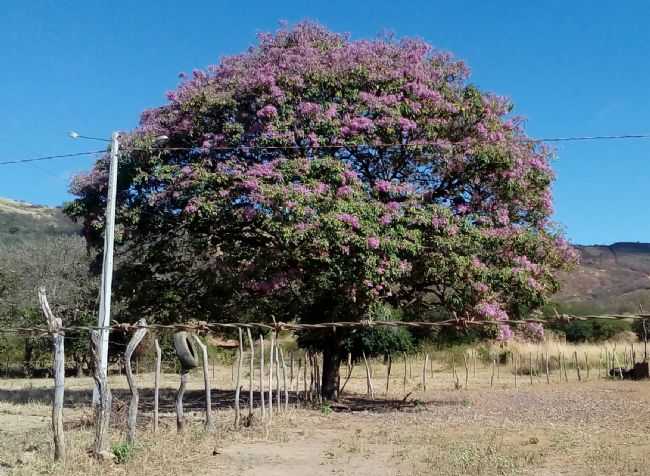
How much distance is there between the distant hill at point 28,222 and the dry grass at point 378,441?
170 ft

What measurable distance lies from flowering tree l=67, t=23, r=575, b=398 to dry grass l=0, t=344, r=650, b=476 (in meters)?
2.47

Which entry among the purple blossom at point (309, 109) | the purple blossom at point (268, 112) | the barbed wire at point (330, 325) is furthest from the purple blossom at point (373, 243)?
the purple blossom at point (268, 112)

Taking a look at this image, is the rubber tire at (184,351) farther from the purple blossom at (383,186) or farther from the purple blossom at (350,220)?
the purple blossom at (383,186)

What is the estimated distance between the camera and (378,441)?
11.5 m

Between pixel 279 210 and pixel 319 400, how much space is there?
5.32 meters

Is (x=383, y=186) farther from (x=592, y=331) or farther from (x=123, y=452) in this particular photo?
(x=592, y=331)

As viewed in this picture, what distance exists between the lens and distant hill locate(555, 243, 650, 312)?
5253 centimetres

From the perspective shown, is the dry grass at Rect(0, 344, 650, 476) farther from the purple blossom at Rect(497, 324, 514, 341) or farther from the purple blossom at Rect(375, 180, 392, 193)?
the purple blossom at Rect(375, 180, 392, 193)

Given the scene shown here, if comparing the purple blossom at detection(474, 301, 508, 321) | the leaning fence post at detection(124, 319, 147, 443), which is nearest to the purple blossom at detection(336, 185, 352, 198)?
the purple blossom at detection(474, 301, 508, 321)

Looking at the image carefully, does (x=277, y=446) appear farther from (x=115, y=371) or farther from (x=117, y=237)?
(x=115, y=371)

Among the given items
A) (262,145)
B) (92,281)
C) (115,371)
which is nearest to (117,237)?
(262,145)

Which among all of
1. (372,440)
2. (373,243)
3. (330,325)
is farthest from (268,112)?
(330,325)

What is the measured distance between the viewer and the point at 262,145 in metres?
16.5

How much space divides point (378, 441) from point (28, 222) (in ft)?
258
